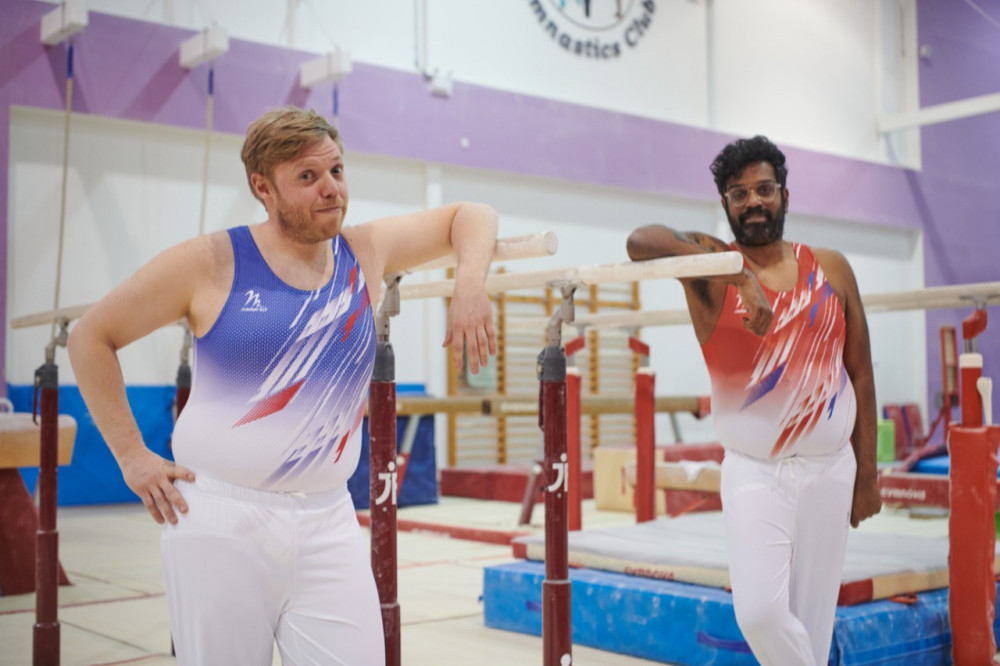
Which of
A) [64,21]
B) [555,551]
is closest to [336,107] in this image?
[64,21]

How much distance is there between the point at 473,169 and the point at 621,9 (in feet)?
10.3

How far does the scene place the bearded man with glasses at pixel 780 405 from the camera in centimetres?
282

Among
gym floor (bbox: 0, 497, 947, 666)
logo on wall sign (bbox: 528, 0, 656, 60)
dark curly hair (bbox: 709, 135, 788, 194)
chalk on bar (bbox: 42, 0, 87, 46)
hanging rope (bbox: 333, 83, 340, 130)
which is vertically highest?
logo on wall sign (bbox: 528, 0, 656, 60)

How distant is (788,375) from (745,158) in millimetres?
631

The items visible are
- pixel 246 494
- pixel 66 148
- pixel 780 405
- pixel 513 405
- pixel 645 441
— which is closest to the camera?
pixel 246 494

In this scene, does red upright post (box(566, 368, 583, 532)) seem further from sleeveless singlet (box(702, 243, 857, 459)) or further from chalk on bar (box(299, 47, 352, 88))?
chalk on bar (box(299, 47, 352, 88))

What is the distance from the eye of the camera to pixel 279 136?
6.86ft

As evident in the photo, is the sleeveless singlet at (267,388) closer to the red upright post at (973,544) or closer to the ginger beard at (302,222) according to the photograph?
the ginger beard at (302,222)

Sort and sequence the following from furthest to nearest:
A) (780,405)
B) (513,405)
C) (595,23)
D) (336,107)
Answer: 1. (595,23)
2. (336,107)
3. (513,405)
4. (780,405)

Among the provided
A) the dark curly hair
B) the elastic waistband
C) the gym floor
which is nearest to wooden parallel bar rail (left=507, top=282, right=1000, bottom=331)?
the dark curly hair

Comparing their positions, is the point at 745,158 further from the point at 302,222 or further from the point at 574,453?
the point at 574,453

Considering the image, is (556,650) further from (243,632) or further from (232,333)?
(232,333)

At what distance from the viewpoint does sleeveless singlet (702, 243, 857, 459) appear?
2904 millimetres

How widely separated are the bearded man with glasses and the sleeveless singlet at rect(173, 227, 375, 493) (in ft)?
3.90
